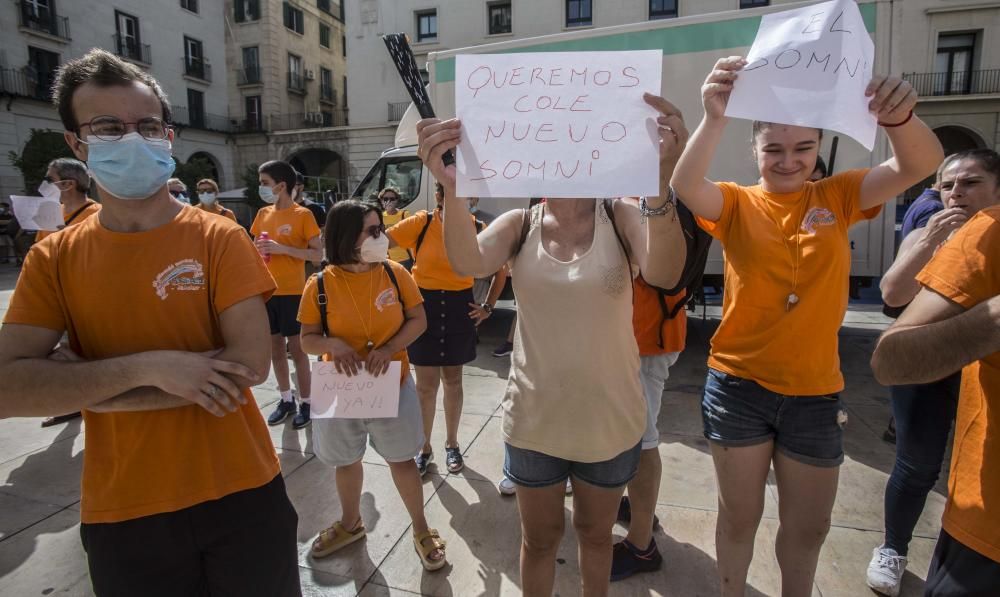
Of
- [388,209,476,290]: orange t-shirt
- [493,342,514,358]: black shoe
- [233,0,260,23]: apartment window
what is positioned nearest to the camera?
[388,209,476,290]: orange t-shirt

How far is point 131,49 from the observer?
1044 inches

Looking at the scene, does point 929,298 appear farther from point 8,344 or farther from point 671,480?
point 671,480

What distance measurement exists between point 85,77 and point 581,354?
169cm

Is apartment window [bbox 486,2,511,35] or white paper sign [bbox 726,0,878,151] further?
apartment window [bbox 486,2,511,35]

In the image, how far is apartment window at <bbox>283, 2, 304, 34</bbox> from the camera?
31953 millimetres

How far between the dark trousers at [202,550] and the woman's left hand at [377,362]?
0.86 metres

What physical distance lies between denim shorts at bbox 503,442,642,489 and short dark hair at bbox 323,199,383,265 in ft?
4.28

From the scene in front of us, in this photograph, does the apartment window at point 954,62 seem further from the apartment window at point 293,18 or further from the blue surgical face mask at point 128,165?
the apartment window at point 293,18

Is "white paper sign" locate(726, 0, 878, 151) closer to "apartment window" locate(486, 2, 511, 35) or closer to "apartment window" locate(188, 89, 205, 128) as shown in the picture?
"apartment window" locate(486, 2, 511, 35)

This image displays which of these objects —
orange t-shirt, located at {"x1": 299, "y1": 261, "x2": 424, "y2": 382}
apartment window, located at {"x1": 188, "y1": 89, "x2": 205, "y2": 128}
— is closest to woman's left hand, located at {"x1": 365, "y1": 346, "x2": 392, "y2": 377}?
orange t-shirt, located at {"x1": 299, "y1": 261, "x2": 424, "y2": 382}

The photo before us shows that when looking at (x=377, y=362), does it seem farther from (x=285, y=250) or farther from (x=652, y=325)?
(x=285, y=250)

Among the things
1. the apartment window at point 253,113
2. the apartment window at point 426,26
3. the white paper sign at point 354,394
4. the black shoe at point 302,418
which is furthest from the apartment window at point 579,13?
the white paper sign at point 354,394

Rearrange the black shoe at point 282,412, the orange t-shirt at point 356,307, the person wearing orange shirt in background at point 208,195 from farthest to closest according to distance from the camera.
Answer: the person wearing orange shirt in background at point 208,195 → the black shoe at point 282,412 → the orange t-shirt at point 356,307

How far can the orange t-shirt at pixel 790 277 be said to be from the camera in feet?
5.74
